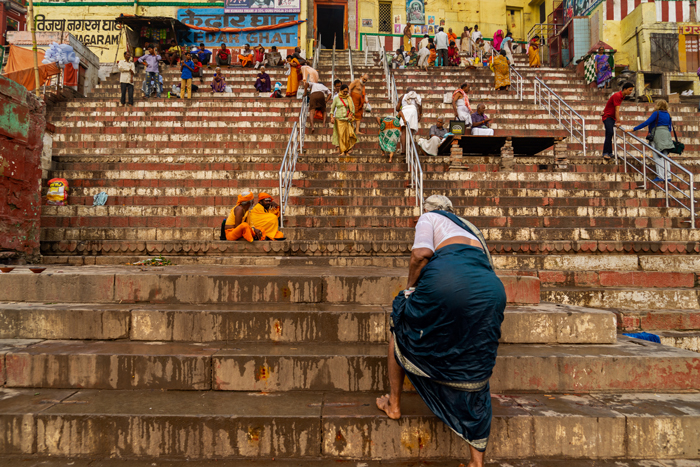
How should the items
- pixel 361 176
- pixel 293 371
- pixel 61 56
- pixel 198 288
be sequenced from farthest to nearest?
pixel 61 56 < pixel 361 176 < pixel 198 288 < pixel 293 371

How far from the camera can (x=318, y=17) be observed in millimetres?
21844

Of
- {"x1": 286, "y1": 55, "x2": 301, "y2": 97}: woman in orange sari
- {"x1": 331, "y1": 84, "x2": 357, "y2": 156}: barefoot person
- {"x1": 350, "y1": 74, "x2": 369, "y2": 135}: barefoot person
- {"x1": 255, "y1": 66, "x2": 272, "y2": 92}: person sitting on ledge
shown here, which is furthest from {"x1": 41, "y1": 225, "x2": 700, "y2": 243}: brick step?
{"x1": 255, "y1": 66, "x2": 272, "y2": 92}: person sitting on ledge

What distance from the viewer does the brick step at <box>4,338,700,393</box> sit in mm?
2996

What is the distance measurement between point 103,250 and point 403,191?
513 cm

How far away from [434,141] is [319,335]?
22.4 feet

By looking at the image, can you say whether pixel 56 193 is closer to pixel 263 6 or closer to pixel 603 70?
pixel 263 6

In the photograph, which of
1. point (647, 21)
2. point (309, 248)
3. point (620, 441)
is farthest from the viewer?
point (647, 21)

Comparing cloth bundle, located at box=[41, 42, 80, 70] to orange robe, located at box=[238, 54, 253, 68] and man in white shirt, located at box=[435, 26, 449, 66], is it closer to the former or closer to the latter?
orange robe, located at box=[238, 54, 253, 68]

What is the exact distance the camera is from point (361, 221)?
6816mm

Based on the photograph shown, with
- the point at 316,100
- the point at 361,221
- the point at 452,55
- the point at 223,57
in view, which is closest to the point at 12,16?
the point at 223,57

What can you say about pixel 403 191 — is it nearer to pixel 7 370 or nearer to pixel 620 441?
pixel 620 441

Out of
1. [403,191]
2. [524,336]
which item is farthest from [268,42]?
[524,336]

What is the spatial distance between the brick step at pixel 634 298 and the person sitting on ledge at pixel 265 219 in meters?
3.79

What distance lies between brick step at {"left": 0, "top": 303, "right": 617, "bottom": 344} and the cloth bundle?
12.7 m
